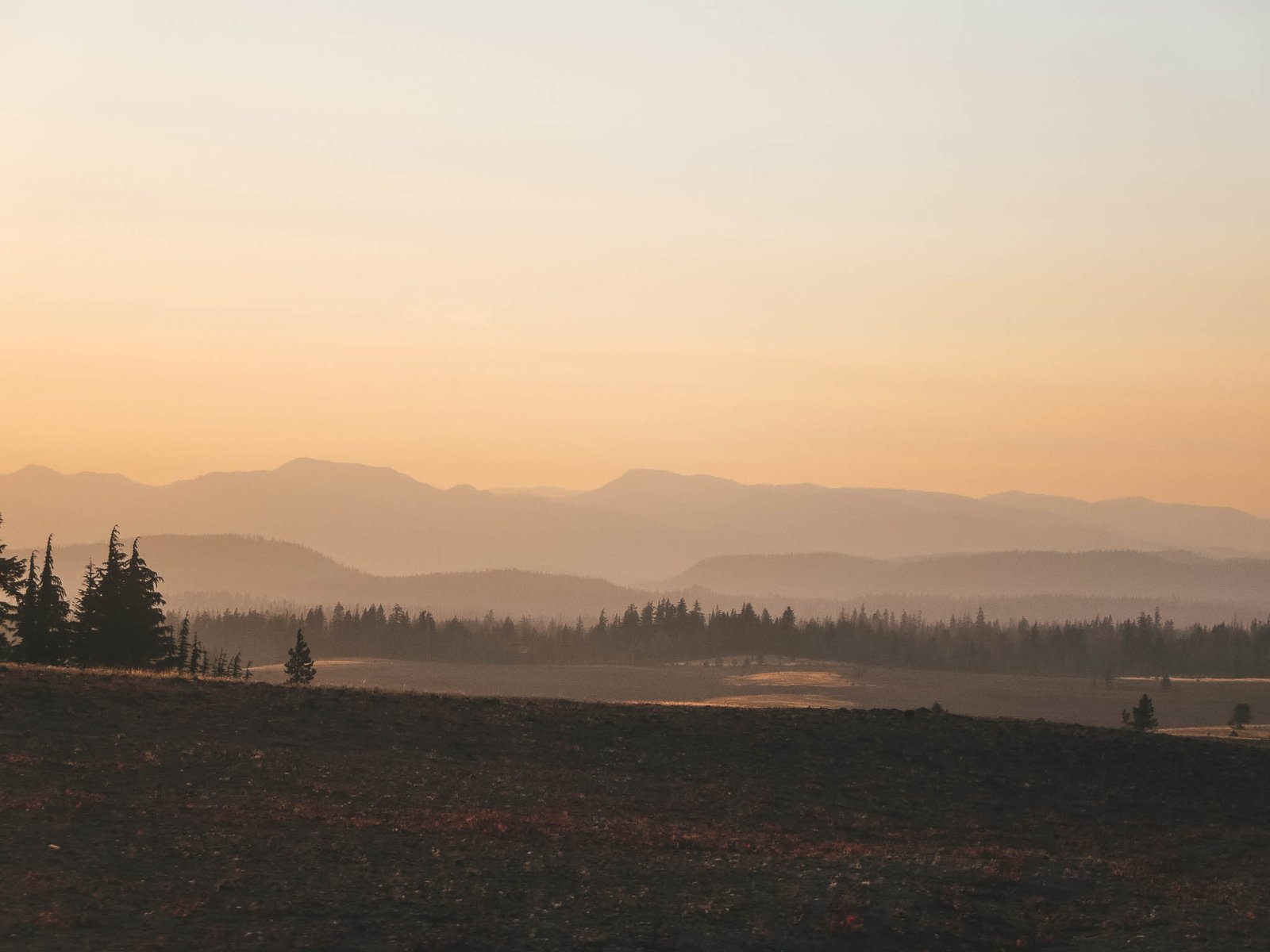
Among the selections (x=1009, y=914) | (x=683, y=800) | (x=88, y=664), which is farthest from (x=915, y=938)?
(x=88, y=664)

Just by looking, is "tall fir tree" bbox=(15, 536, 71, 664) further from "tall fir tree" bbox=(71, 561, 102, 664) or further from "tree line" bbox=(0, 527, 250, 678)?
"tall fir tree" bbox=(71, 561, 102, 664)

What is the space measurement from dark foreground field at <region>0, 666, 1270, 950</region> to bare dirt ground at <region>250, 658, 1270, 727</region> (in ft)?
313

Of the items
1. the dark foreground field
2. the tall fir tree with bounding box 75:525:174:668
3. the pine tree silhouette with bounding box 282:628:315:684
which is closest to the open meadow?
the pine tree silhouette with bounding box 282:628:315:684

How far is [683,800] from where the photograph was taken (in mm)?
33438

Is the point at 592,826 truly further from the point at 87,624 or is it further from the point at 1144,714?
the point at 1144,714

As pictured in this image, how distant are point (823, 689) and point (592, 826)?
14642 cm

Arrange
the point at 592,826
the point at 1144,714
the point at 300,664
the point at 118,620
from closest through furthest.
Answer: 1. the point at 592,826
2. the point at 118,620
3. the point at 1144,714
4. the point at 300,664

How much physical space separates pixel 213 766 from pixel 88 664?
37.2 meters

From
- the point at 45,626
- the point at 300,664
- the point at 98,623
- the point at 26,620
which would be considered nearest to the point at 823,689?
the point at 300,664

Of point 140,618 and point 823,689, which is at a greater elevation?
point 140,618

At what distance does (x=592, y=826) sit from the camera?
94.6ft

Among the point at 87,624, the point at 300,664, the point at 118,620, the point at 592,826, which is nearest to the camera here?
the point at 592,826

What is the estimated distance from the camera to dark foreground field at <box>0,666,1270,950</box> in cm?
2144

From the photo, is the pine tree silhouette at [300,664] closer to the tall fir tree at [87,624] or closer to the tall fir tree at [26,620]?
the tall fir tree at [87,624]
